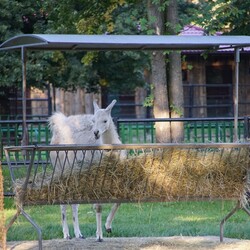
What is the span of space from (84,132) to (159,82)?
4.36 m

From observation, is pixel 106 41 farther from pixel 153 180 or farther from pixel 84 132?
pixel 84 132

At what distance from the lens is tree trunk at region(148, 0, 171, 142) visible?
1645 cm

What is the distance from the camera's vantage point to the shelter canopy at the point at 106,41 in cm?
948

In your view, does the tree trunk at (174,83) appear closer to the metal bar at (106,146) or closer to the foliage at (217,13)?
the foliage at (217,13)

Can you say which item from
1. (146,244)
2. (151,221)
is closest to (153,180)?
(146,244)

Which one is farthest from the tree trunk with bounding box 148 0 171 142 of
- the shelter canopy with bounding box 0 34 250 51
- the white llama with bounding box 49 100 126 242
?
the shelter canopy with bounding box 0 34 250 51

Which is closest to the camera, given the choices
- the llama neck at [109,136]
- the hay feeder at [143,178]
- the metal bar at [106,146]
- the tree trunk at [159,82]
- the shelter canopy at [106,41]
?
the metal bar at [106,146]

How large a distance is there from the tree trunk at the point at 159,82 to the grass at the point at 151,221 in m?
1.61

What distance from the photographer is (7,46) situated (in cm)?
1038

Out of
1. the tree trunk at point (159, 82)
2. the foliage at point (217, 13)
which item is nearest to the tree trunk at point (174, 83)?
the tree trunk at point (159, 82)

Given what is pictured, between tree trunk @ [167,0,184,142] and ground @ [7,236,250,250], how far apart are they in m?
5.40

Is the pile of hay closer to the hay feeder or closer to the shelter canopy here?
the hay feeder

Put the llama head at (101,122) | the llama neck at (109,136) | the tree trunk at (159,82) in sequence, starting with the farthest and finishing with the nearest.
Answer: the tree trunk at (159,82) < the llama neck at (109,136) < the llama head at (101,122)

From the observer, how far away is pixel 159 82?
1658 centimetres
